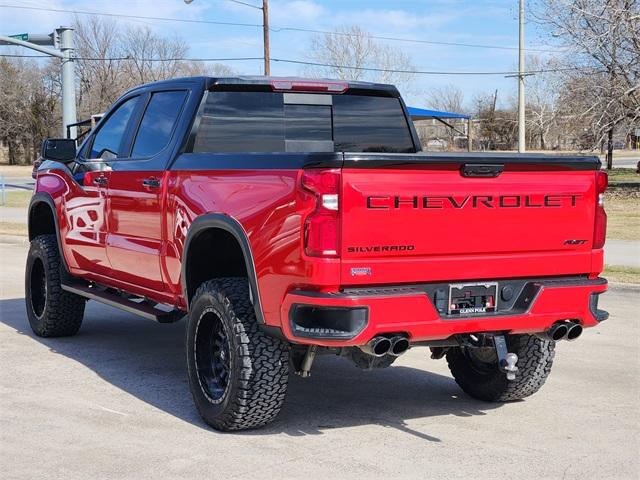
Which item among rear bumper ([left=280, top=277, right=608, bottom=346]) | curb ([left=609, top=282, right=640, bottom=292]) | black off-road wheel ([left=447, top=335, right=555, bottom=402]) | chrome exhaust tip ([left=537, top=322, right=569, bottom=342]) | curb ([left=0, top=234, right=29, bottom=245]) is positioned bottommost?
curb ([left=609, top=282, right=640, bottom=292])

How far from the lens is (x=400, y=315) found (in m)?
4.77

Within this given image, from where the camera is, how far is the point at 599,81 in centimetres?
2755

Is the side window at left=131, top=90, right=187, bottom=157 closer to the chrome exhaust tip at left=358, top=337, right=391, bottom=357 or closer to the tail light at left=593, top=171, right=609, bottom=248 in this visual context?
the chrome exhaust tip at left=358, top=337, right=391, bottom=357

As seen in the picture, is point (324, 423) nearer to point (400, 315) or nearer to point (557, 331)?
point (400, 315)

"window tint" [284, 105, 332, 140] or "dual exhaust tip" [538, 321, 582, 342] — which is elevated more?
"window tint" [284, 105, 332, 140]

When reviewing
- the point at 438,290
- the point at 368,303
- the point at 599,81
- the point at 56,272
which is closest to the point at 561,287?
the point at 438,290

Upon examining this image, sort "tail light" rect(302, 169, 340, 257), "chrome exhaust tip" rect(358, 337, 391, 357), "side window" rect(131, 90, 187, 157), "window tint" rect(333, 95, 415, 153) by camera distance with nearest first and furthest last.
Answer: "tail light" rect(302, 169, 340, 257) → "chrome exhaust tip" rect(358, 337, 391, 357) → "side window" rect(131, 90, 187, 157) → "window tint" rect(333, 95, 415, 153)

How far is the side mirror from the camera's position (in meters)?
7.43

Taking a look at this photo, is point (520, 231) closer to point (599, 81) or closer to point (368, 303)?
point (368, 303)

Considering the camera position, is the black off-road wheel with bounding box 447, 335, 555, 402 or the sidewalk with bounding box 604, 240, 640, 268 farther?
the sidewalk with bounding box 604, 240, 640, 268

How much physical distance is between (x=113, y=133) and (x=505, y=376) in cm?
347

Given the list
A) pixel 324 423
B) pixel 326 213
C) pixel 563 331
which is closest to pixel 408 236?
pixel 326 213

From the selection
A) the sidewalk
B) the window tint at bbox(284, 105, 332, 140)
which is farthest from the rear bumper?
the sidewalk

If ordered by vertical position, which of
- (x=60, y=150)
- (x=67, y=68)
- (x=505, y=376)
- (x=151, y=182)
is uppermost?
(x=67, y=68)
